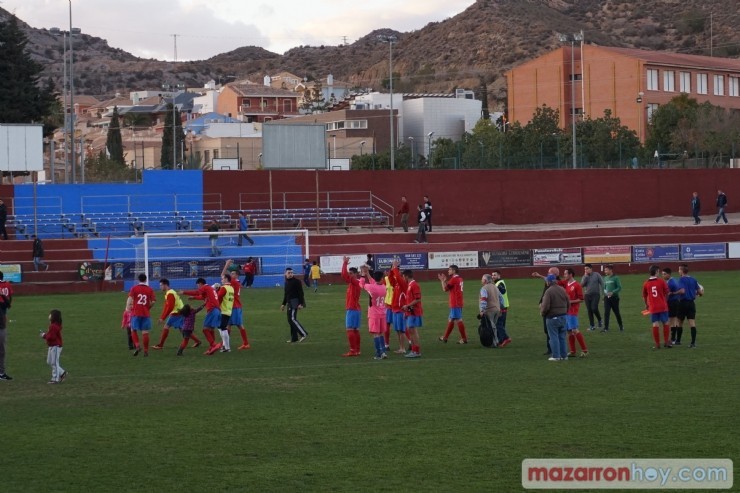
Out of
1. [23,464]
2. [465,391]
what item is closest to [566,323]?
[465,391]

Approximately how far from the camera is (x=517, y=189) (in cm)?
6109

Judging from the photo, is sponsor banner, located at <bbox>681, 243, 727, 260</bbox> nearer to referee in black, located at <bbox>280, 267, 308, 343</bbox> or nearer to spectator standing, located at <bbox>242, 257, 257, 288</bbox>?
spectator standing, located at <bbox>242, 257, 257, 288</bbox>

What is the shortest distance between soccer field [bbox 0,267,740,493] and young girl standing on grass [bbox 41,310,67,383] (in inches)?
13.0

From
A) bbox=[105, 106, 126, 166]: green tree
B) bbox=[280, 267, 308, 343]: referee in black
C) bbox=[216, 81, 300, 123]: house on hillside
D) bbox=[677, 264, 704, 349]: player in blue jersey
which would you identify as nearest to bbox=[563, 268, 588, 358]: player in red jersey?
bbox=[677, 264, 704, 349]: player in blue jersey

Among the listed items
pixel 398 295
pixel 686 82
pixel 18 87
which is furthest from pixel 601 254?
pixel 686 82

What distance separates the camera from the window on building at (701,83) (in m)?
90.4

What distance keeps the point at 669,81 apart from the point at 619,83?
425 cm

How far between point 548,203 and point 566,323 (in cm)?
4048

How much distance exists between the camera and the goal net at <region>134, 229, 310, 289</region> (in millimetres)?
44906

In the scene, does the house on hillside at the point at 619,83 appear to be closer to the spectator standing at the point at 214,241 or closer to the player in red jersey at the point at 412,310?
the spectator standing at the point at 214,241

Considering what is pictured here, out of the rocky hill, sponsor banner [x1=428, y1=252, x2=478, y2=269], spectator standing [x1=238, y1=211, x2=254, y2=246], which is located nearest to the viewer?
sponsor banner [x1=428, y1=252, x2=478, y2=269]

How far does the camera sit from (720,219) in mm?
61594

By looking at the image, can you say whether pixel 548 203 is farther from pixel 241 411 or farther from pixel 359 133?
pixel 241 411

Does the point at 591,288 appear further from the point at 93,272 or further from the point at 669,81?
the point at 669,81
